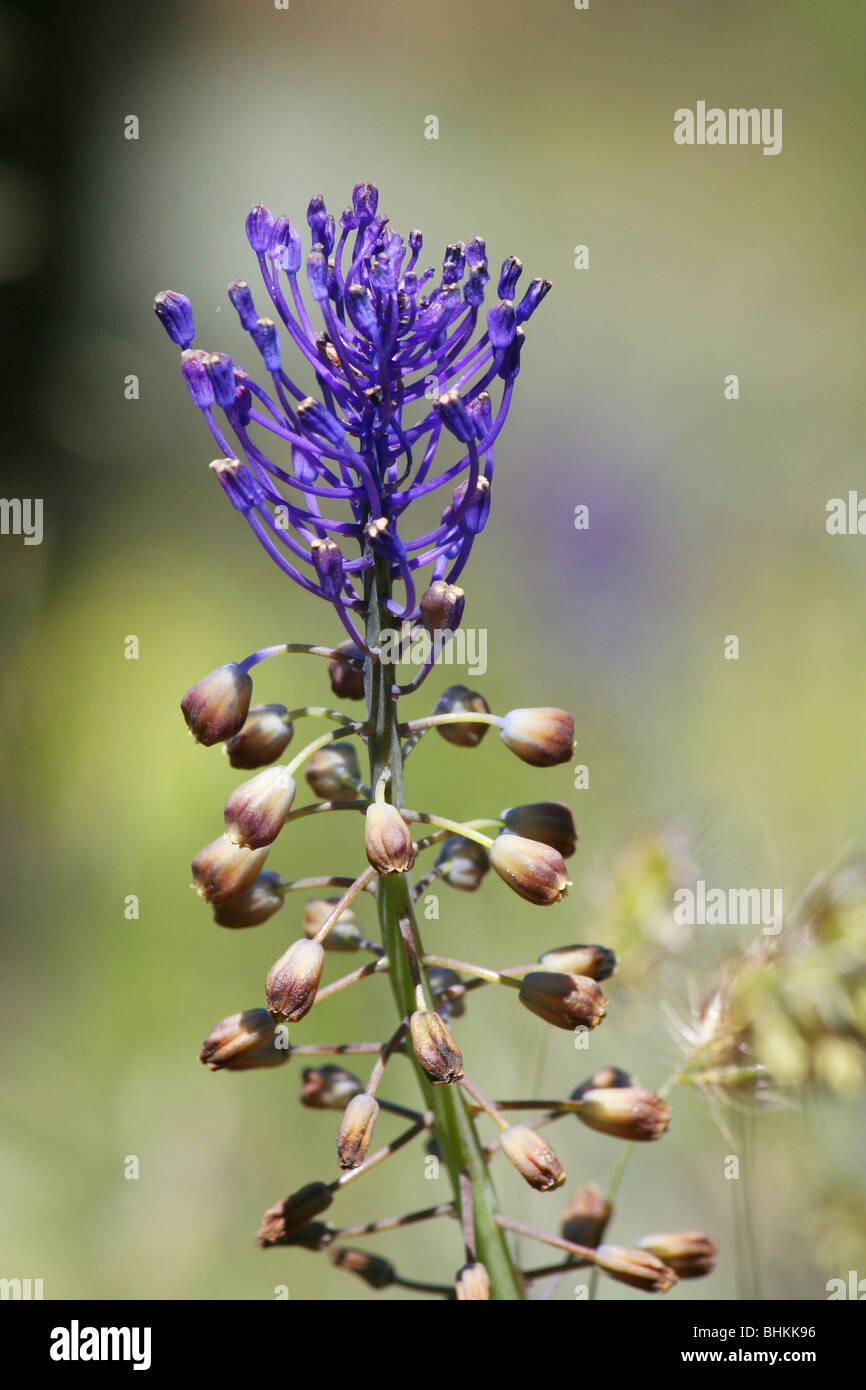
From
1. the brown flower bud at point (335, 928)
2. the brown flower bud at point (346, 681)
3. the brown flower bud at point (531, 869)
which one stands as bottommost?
the brown flower bud at point (335, 928)

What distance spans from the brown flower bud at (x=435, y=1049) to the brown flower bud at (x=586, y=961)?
300 millimetres

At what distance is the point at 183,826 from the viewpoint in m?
3.93

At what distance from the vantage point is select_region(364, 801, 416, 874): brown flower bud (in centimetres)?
144

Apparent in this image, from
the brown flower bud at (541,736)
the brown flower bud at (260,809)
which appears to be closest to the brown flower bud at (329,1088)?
the brown flower bud at (260,809)

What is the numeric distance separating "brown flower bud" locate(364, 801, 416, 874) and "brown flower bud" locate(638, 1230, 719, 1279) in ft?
2.69

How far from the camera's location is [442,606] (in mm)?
1462

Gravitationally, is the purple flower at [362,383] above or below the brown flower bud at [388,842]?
above

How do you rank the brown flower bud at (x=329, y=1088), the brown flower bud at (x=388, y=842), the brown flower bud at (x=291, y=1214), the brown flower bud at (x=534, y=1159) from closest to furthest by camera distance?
the brown flower bud at (x=388, y=842) < the brown flower bud at (x=534, y=1159) < the brown flower bud at (x=291, y=1214) < the brown flower bud at (x=329, y=1088)

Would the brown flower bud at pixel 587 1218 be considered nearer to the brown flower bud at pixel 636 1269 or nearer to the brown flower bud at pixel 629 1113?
the brown flower bud at pixel 636 1269

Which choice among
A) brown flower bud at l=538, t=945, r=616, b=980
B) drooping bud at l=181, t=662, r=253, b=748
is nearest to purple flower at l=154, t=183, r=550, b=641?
drooping bud at l=181, t=662, r=253, b=748

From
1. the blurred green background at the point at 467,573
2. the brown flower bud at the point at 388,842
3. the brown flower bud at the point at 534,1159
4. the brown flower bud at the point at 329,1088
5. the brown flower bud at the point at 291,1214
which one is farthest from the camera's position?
the blurred green background at the point at 467,573

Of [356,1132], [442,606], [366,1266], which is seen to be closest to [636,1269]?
[366,1266]

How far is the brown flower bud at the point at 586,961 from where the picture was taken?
173 cm

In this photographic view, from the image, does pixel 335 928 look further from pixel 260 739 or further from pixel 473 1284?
pixel 473 1284
